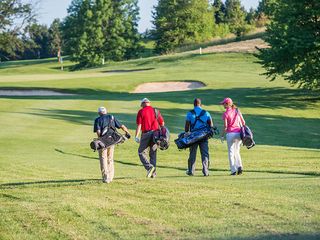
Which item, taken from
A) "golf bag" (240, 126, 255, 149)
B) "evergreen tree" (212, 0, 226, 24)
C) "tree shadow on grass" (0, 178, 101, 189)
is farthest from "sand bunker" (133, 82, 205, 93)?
"evergreen tree" (212, 0, 226, 24)

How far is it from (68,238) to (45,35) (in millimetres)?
143989

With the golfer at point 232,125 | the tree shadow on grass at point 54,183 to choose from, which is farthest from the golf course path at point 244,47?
the tree shadow on grass at point 54,183

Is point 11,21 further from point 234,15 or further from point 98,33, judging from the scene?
point 234,15

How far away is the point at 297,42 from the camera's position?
3678 cm

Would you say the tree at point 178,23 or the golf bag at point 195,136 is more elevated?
the tree at point 178,23

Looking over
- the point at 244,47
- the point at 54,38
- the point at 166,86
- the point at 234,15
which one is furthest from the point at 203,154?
the point at 54,38

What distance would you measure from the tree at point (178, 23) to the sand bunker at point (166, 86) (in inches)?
1982

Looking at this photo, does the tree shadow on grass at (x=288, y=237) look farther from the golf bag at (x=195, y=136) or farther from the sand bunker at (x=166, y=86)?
the sand bunker at (x=166, y=86)

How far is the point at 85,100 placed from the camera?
38.7m

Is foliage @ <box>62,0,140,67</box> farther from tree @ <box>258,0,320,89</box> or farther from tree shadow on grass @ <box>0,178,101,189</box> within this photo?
tree shadow on grass @ <box>0,178,101,189</box>

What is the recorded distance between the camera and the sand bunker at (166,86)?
5120 centimetres

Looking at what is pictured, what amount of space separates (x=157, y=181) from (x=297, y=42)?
25.2 meters

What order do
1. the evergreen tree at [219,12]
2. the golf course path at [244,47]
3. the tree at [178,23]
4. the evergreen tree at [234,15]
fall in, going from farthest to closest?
the evergreen tree at [219,12], the evergreen tree at [234,15], the tree at [178,23], the golf course path at [244,47]

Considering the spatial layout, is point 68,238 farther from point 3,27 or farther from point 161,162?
point 3,27
